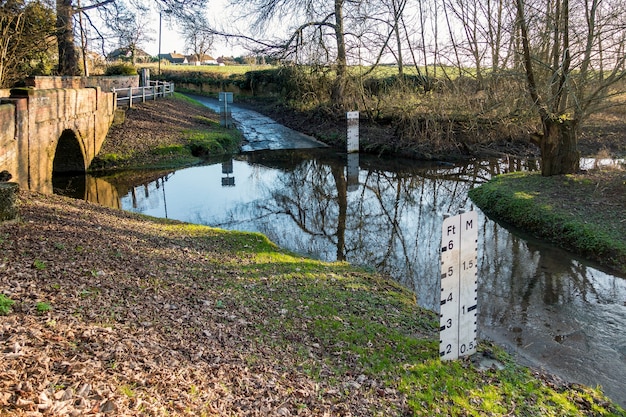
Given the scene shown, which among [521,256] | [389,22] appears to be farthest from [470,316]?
[389,22]

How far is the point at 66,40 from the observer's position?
24.5 m

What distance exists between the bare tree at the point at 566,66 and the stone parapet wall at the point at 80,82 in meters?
13.0

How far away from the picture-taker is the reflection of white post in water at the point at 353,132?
24.9m

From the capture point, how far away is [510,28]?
15.0m

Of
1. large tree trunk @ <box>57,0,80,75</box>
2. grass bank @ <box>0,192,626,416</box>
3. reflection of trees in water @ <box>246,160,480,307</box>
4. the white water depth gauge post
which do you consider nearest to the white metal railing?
large tree trunk @ <box>57,0,80,75</box>

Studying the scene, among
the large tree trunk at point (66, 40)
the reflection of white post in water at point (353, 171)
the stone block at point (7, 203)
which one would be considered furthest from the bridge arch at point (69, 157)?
the stone block at point (7, 203)

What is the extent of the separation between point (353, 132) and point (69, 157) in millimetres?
12049

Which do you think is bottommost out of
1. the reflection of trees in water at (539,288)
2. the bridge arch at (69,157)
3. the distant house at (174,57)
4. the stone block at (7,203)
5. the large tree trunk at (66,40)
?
the reflection of trees in water at (539,288)

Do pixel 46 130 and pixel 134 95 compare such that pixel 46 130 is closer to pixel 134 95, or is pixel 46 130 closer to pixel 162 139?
pixel 162 139

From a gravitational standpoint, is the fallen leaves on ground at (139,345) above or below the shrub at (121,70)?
below

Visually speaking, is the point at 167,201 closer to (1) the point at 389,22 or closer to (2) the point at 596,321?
(2) the point at 596,321

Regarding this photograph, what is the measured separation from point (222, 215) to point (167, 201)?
2.20 metres

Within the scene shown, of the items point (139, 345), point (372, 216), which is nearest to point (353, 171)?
point (372, 216)

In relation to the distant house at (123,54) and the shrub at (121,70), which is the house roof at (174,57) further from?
the shrub at (121,70)
